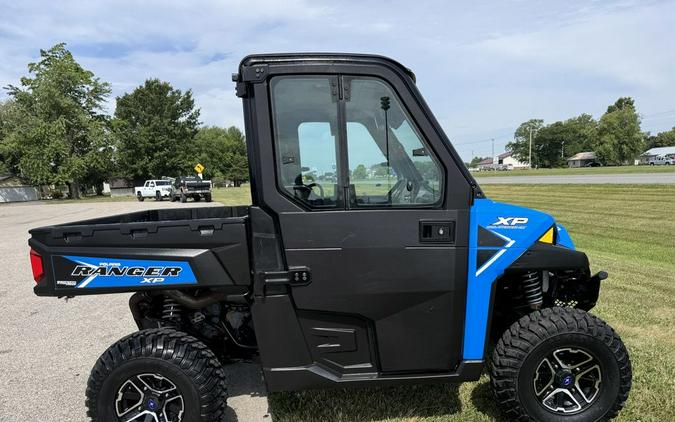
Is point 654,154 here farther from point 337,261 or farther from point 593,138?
point 337,261

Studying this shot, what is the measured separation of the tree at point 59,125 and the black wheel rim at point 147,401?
48031 millimetres

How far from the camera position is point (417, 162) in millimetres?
2639

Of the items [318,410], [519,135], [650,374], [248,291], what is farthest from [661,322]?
[519,135]

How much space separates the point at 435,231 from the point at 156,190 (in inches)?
1550

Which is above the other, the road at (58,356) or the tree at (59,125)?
the tree at (59,125)

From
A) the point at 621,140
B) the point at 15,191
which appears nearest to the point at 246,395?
the point at 15,191

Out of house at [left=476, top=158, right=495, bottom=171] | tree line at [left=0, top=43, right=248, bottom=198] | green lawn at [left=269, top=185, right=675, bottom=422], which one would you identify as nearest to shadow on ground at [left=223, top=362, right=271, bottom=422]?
green lawn at [left=269, top=185, right=675, bottom=422]

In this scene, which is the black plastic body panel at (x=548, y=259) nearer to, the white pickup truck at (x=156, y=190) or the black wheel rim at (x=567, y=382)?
the black wheel rim at (x=567, y=382)

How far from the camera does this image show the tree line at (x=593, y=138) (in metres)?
91.6

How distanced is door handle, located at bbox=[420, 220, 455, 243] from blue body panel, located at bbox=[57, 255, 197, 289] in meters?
1.35

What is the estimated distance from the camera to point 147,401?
2648 mm

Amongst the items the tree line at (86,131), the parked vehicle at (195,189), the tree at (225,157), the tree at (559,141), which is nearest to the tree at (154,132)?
the tree line at (86,131)

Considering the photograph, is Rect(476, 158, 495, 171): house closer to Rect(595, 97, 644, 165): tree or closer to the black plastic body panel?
Rect(595, 97, 644, 165): tree

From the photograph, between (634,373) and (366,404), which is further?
(634,373)
